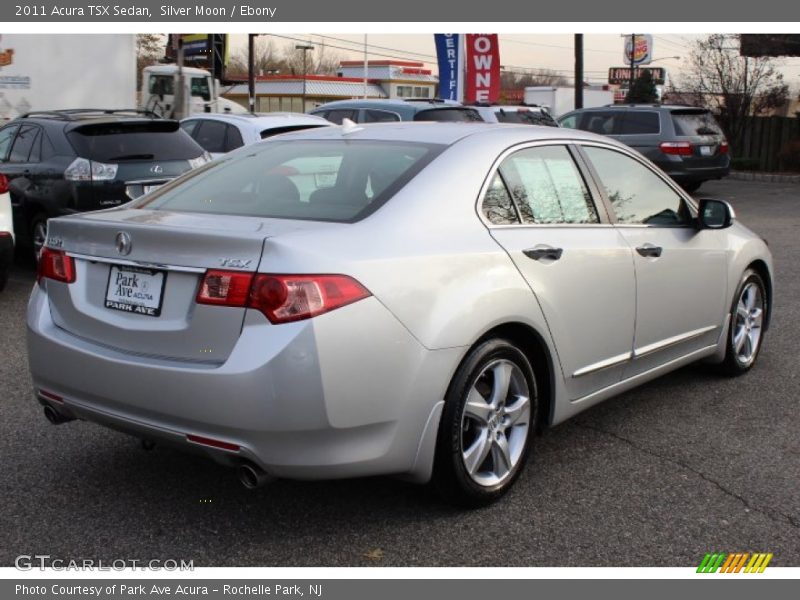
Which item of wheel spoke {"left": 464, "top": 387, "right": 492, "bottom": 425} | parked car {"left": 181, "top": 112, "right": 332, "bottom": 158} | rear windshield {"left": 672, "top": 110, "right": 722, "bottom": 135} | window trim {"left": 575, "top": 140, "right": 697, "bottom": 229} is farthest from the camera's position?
rear windshield {"left": 672, "top": 110, "right": 722, "bottom": 135}

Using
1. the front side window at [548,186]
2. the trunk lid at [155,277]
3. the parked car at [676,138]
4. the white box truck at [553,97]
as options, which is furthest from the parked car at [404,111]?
the white box truck at [553,97]

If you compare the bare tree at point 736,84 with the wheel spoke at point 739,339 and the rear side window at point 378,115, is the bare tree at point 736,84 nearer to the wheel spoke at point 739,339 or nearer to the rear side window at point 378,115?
the rear side window at point 378,115

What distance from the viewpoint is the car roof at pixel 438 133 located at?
4.36 metres

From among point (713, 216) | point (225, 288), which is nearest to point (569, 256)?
point (713, 216)

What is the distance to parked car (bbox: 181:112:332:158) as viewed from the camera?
38.4 feet

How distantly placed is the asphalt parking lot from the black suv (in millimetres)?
3953

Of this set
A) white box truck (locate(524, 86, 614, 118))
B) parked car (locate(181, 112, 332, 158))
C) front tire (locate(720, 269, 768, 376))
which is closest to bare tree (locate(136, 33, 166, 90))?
white box truck (locate(524, 86, 614, 118))

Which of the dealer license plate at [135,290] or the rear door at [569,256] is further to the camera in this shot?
the rear door at [569,256]

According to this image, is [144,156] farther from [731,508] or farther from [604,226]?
[731,508]

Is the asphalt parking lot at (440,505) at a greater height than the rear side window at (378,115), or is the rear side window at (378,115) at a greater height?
the rear side window at (378,115)

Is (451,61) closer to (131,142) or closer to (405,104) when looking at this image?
(405,104)

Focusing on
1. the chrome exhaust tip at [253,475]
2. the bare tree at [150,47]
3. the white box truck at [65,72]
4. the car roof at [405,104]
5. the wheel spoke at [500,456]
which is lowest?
the wheel spoke at [500,456]

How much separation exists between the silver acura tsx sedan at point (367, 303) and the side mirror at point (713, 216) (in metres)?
0.39

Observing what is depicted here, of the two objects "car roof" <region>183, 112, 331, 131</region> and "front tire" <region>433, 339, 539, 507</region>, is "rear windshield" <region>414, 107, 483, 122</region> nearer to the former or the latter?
"car roof" <region>183, 112, 331, 131</region>
